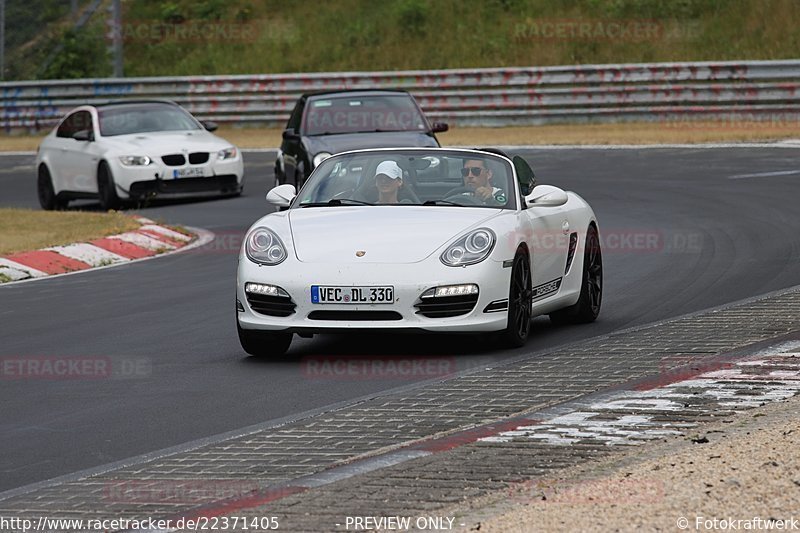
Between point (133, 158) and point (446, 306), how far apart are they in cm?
1335

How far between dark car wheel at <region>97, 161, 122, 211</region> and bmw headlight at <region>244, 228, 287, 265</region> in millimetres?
12507

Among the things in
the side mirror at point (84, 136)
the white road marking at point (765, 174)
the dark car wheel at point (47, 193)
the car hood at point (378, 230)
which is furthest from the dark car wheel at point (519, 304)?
the dark car wheel at point (47, 193)

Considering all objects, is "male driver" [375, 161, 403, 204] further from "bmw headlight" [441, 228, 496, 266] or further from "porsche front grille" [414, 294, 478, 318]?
"porsche front grille" [414, 294, 478, 318]

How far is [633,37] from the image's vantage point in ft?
129

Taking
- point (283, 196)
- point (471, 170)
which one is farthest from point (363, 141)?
point (471, 170)

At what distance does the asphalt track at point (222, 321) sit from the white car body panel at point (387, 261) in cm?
30

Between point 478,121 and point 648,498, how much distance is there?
2911cm

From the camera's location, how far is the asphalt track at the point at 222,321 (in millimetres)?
8398

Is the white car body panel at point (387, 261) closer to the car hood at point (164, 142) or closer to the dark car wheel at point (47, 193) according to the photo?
the car hood at point (164, 142)

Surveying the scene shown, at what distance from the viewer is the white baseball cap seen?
1109 centimetres

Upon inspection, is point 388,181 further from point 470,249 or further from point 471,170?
point 470,249

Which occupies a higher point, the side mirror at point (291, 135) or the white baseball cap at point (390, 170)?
the white baseball cap at point (390, 170)

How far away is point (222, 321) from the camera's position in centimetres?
1210

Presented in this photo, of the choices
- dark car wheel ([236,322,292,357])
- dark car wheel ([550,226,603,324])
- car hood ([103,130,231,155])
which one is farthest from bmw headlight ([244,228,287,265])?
car hood ([103,130,231,155])
